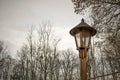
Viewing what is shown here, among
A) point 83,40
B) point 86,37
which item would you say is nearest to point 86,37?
point 86,37

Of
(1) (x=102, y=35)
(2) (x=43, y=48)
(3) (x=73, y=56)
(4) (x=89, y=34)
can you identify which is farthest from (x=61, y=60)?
(4) (x=89, y=34)

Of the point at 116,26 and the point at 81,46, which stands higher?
the point at 116,26

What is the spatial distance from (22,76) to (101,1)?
32.6m

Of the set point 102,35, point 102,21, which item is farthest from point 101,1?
point 102,35

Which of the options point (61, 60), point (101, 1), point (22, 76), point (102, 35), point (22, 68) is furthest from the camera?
point (61, 60)

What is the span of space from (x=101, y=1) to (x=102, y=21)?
1009mm

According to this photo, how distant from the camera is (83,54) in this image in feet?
14.8

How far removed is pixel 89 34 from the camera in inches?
183

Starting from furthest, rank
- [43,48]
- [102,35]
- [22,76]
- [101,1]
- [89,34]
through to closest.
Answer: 1. [22,76]
2. [43,48]
3. [102,35]
4. [101,1]
5. [89,34]

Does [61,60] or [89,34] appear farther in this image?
[61,60]

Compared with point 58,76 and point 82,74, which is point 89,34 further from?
point 58,76

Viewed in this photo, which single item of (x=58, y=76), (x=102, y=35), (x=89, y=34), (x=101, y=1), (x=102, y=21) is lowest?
(x=58, y=76)

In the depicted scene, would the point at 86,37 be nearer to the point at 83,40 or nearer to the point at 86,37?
the point at 86,37

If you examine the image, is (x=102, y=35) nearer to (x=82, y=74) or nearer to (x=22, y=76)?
(x=82, y=74)
